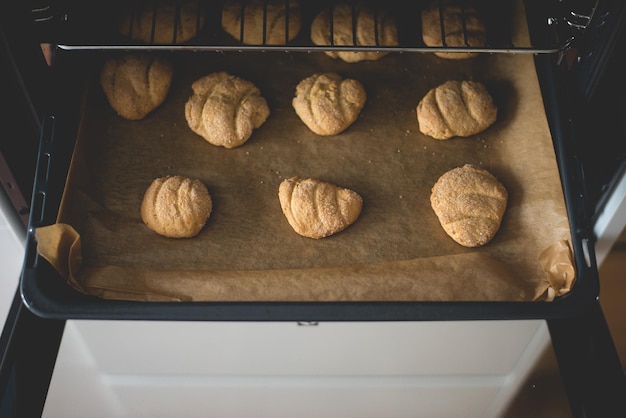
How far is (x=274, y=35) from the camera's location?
4.82ft

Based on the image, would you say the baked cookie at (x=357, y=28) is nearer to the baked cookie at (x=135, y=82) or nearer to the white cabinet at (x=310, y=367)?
the baked cookie at (x=135, y=82)

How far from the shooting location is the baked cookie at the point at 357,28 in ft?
4.80

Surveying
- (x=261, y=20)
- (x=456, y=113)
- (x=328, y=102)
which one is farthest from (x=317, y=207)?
(x=261, y=20)

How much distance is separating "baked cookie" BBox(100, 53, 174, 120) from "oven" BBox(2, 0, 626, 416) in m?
0.03

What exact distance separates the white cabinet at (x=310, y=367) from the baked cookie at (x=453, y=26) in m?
0.64

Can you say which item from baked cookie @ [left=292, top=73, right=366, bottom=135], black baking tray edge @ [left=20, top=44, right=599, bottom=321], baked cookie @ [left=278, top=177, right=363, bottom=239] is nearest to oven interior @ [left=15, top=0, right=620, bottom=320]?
black baking tray edge @ [left=20, top=44, right=599, bottom=321]

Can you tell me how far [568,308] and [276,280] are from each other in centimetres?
52

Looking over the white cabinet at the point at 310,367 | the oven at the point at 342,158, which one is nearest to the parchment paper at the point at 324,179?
the oven at the point at 342,158

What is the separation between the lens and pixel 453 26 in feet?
4.78

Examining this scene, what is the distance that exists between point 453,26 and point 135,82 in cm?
73

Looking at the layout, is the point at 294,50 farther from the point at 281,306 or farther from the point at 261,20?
the point at 281,306

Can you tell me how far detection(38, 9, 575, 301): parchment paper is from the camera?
1.20m

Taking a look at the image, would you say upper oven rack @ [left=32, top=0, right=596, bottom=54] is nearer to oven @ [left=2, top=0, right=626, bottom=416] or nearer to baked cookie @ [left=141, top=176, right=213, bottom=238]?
oven @ [left=2, top=0, right=626, bottom=416]

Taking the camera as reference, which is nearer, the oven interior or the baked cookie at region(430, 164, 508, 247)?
the oven interior
